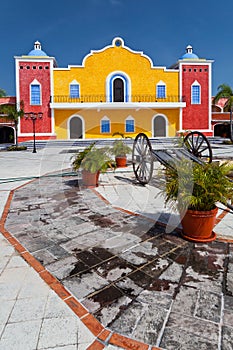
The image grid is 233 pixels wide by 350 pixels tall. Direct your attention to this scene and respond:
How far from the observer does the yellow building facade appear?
75.0 ft

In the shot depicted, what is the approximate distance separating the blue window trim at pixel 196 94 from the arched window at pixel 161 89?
8.19ft

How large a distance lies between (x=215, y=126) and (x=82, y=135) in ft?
42.3

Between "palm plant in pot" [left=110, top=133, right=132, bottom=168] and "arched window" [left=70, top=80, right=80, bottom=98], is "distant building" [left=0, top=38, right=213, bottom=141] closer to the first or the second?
"arched window" [left=70, top=80, right=80, bottom=98]

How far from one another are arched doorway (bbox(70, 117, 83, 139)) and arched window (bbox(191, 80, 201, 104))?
965 cm

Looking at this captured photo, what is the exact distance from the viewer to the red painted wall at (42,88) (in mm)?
22234

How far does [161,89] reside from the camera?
78.2 ft

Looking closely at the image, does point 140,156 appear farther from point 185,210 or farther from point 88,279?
point 88,279

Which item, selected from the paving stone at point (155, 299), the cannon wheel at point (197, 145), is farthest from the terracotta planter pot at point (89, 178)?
the paving stone at point (155, 299)

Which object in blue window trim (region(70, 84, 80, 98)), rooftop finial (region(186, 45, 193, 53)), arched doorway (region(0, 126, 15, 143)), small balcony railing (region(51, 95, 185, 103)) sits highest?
rooftop finial (region(186, 45, 193, 53))

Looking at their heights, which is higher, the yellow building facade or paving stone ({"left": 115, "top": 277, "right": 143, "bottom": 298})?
the yellow building facade

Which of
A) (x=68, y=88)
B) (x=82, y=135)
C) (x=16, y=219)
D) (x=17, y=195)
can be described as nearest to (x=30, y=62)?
(x=68, y=88)

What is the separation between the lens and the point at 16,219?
4418 millimetres

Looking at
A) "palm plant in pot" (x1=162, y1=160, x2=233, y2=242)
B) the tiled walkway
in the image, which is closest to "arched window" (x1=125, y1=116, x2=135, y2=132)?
the tiled walkway

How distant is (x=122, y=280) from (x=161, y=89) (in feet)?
75.4
